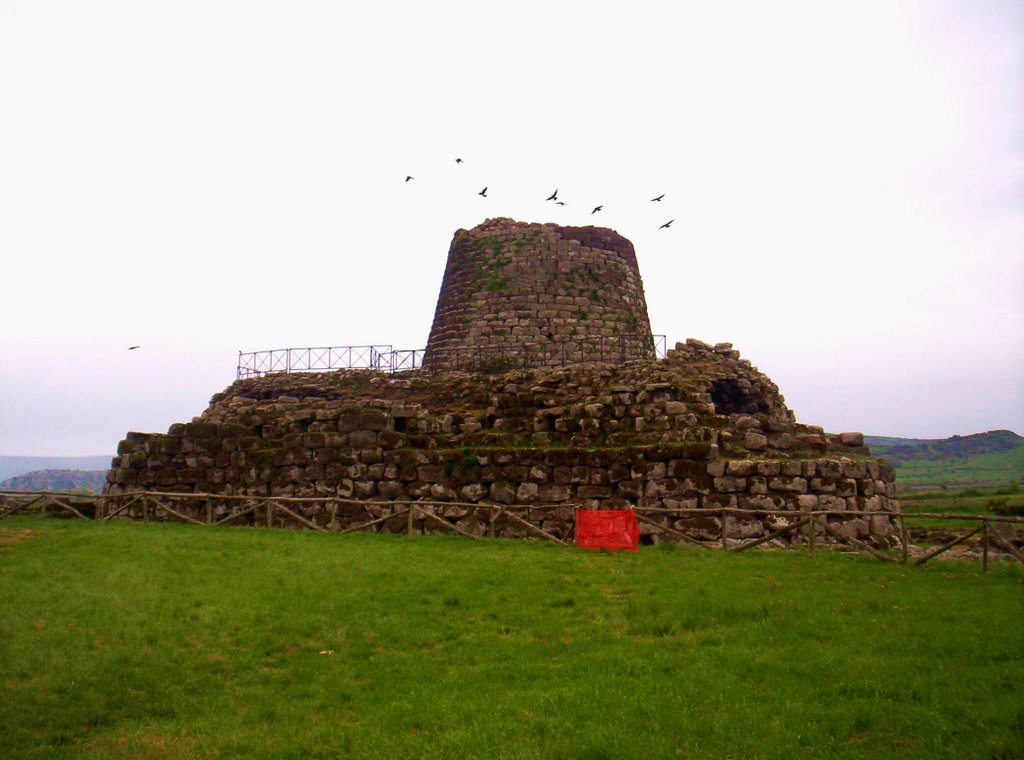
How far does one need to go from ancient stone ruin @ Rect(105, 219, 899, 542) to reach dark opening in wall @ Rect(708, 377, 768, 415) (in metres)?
0.04

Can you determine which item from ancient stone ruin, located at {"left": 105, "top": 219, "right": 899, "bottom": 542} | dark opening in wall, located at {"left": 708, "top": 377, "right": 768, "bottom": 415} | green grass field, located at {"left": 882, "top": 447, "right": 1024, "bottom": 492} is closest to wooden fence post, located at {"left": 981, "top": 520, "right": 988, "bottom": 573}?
ancient stone ruin, located at {"left": 105, "top": 219, "right": 899, "bottom": 542}

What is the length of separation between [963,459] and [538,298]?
3898 inches

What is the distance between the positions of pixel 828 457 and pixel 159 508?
1606 centimetres

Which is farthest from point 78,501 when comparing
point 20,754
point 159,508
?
point 20,754

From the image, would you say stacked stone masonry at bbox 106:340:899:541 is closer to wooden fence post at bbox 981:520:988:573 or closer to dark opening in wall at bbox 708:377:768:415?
dark opening in wall at bbox 708:377:768:415

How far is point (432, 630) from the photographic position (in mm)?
10703

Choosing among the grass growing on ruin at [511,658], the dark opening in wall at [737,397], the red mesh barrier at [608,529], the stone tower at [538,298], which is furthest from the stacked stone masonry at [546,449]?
the grass growing on ruin at [511,658]

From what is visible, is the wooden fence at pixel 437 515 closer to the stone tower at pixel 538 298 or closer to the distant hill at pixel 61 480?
the stone tower at pixel 538 298

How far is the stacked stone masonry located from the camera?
1728 centimetres

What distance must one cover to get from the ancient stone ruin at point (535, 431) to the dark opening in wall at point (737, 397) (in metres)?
0.04

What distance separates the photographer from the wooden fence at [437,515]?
14.4 metres

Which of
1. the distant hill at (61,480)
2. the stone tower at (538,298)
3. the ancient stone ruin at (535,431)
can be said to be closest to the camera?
the ancient stone ruin at (535,431)

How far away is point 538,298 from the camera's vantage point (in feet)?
82.8

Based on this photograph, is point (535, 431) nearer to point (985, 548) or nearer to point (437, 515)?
point (437, 515)
